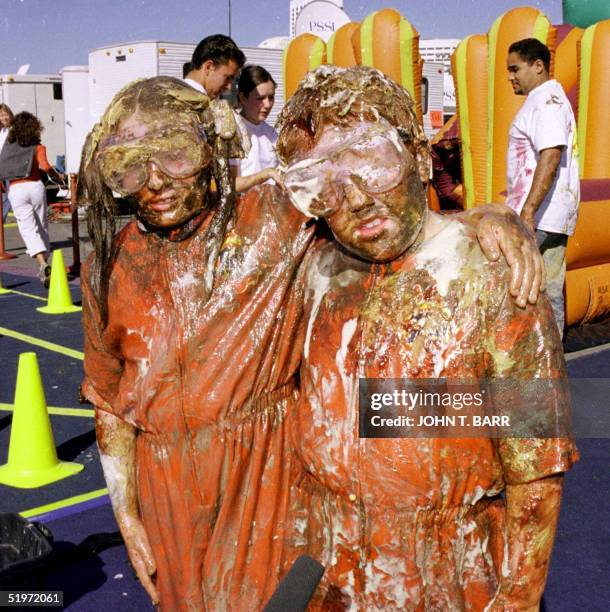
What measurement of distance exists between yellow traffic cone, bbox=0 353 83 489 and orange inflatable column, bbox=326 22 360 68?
5.24 m

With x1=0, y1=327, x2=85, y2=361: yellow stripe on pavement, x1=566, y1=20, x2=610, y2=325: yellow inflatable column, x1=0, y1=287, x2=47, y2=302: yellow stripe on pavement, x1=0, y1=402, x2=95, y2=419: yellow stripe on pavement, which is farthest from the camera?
x1=0, y1=287, x2=47, y2=302: yellow stripe on pavement

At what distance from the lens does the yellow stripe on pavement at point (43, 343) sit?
6998mm

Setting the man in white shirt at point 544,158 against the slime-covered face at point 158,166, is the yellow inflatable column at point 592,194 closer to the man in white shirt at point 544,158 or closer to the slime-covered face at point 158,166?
the man in white shirt at point 544,158

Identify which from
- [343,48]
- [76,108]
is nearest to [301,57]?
[343,48]

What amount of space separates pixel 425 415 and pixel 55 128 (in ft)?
77.0

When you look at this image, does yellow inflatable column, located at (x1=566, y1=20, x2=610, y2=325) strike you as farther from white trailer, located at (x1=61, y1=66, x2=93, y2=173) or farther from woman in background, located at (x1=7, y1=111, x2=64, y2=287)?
white trailer, located at (x1=61, y1=66, x2=93, y2=173)

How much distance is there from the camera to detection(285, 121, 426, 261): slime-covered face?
1536mm

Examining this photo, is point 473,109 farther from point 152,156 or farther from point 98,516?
point 152,156

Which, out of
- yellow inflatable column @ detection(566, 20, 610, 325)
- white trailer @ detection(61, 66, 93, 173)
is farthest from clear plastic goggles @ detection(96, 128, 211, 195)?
white trailer @ detection(61, 66, 93, 173)

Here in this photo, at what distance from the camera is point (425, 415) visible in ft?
5.13

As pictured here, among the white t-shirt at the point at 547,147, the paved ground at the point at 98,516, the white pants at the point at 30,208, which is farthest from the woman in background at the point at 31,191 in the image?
the white t-shirt at the point at 547,147

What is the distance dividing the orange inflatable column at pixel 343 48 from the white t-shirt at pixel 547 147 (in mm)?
3377

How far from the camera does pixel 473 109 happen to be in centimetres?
784

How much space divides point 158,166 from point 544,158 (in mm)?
3866
